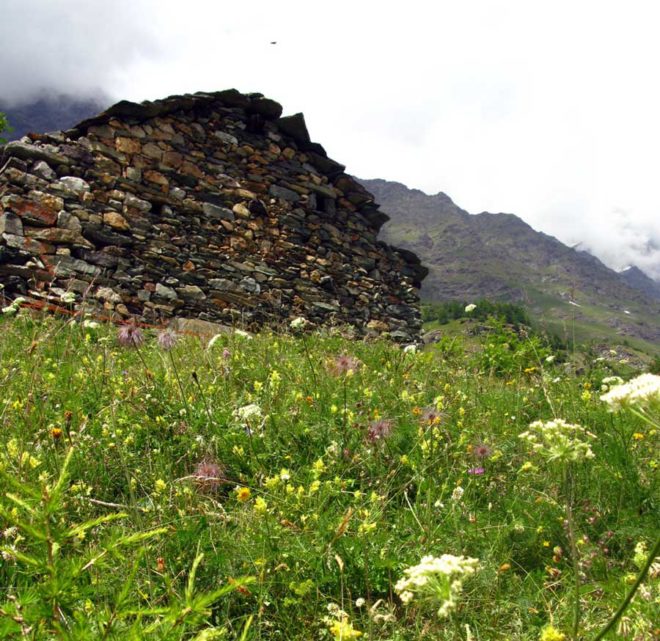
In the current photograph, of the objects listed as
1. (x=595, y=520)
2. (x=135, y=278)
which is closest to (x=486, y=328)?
(x=595, y=520)

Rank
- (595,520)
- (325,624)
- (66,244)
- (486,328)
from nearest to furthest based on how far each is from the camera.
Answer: (325,624) → (595,520) → (486,328) → (66,244)

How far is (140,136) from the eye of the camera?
10047mm

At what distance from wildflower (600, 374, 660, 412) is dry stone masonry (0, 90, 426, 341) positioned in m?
7.35

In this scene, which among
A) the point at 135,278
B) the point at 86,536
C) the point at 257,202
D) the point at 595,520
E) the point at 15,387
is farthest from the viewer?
the point at 257,202

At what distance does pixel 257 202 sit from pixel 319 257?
6.28ft

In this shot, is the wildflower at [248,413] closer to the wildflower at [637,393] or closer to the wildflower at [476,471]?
the wildflower at [476,471]

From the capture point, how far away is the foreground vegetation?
1.23 m

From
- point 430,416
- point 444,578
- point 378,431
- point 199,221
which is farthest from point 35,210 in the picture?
point 444,578

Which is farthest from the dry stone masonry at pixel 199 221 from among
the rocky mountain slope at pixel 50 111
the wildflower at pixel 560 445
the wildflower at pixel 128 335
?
the rocky mountain slope at pixel 50 111

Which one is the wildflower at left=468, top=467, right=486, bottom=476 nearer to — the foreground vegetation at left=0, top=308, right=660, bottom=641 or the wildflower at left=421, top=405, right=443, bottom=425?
the foreground vegetation at left=0, top=308, right=660, bottom=641

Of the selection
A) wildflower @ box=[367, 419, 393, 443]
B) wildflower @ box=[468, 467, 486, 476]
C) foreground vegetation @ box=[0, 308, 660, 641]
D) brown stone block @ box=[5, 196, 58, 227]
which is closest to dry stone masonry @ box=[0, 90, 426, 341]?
brown stone block @ box=[5, 196, 58, 227]

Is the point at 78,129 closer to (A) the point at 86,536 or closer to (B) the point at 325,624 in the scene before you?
(A) the point at 86,536

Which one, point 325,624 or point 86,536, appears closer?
point 325,624

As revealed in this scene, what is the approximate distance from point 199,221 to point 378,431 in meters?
8.65
